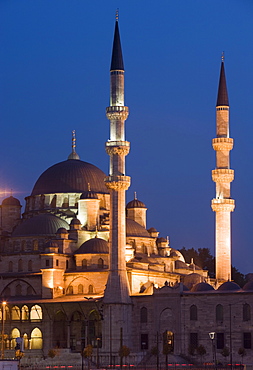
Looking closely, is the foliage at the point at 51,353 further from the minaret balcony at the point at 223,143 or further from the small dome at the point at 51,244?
the minaret balcony at the point at 223,143

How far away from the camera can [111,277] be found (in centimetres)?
7200

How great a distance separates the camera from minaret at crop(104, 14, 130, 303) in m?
71.9

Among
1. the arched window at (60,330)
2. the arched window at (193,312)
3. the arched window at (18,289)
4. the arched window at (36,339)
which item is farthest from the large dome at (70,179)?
the arched window at (193,312)

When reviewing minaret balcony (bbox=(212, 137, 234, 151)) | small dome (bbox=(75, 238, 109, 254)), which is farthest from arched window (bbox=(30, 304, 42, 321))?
minaret balcony (bbox=(212, 137, 234, 151))

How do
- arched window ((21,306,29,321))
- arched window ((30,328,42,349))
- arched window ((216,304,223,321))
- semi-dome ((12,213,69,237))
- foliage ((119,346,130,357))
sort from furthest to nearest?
semi-dome ((12,213,69,237)) → arched window ((21,306,29,321)) → arched window ((30,328,42,349)) → arched window ((216,304,223,321)) → foliage ((119,346,130,357))

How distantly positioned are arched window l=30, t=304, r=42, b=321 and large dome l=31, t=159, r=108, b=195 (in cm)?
1239

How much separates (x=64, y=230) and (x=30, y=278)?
4.06m

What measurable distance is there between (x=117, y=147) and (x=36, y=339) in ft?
45.5

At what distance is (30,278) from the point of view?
7950 cm

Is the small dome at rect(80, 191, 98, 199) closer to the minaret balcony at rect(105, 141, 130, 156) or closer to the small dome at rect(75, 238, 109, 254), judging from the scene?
the small dome at rect(75, 238, 109, 254)

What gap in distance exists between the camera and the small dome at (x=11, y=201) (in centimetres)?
9050

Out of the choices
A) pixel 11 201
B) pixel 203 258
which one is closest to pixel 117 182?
pixel 11 201

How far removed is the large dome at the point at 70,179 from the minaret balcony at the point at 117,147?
1318 cm

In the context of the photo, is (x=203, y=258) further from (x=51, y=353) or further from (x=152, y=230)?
(x=51, y=353)
